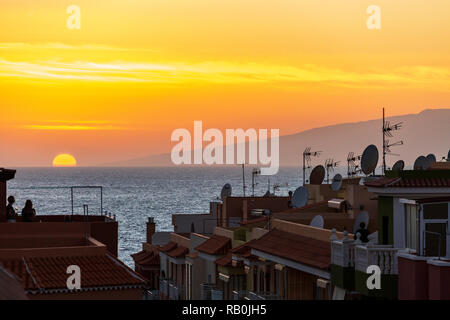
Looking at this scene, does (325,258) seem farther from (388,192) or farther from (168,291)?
(168,291)

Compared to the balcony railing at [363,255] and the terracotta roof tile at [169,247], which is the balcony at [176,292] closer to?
the terracotta roof tile at [169,247]

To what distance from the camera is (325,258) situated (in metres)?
32.0

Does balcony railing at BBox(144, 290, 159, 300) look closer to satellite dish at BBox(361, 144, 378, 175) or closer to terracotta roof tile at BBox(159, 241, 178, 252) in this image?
terracotta roof tile at BBox(159, 241, 178, 252)

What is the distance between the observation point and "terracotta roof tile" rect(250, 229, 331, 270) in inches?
1272

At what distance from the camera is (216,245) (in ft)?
159

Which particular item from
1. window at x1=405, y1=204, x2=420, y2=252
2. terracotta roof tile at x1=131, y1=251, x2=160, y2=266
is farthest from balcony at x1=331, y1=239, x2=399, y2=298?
terracotta roof tile at x1=131, y1=251, x2=160, y2=266

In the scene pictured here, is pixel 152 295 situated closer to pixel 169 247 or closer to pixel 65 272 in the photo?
pixel 169 247

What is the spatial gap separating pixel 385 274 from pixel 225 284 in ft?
68.3

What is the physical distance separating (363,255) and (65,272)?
10.1 m

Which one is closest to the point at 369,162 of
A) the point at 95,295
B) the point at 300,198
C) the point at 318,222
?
the point at 318,222

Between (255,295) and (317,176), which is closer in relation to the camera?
(255,295)

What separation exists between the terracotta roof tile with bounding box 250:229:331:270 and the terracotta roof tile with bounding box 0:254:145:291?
642 cm
